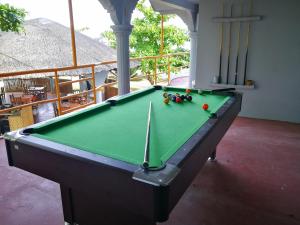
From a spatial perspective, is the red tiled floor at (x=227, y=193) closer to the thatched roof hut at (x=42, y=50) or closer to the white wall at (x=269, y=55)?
the white wall at (x=269, y=55)

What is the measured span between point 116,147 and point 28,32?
8.90 m

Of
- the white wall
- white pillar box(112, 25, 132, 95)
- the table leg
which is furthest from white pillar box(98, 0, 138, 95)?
the table leg

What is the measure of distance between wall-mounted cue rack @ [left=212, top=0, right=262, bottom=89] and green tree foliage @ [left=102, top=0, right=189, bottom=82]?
6189 millimetres

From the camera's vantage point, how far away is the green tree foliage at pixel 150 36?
424 inches

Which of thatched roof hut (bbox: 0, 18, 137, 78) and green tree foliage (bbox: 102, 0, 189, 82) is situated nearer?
thatched roof hut (bbox: 0, 18, 137, 78)

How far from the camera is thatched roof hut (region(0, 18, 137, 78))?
7672 mm

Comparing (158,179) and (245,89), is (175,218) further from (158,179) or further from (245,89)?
(245,89)

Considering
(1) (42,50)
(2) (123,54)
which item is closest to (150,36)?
(1) (42,50)

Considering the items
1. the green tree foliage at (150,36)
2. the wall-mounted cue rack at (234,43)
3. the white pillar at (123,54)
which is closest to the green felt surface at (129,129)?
the white pillar at (123,54)

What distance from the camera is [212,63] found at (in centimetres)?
460

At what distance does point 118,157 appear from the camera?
1.19m

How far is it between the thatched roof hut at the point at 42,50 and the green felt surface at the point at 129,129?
5.33 metres

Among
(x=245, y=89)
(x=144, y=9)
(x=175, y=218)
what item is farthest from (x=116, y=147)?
(x=144, y=9)

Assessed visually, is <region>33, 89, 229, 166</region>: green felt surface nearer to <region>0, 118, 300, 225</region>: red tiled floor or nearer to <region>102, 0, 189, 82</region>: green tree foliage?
<region>0, 118, 300, 225</region>: red tiled floor
